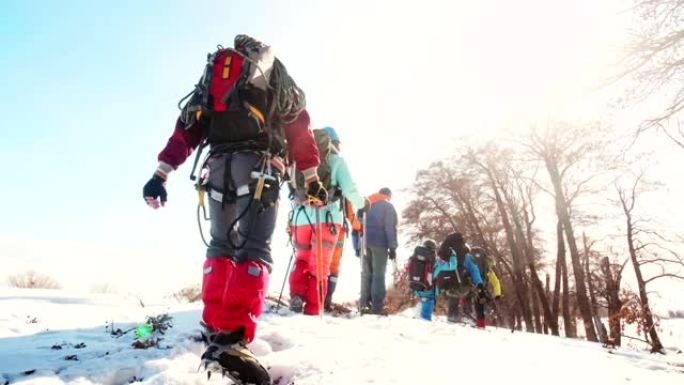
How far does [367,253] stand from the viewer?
8391 millimetres

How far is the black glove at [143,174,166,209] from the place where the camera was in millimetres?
2918

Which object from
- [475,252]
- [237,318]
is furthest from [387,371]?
[475,252]

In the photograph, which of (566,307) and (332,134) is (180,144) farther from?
(566,307)

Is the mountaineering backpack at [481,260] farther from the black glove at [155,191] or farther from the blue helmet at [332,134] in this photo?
the black glove at [155,191]

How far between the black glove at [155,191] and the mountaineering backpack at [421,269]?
671cm

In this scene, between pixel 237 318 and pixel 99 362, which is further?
pixel 99 362

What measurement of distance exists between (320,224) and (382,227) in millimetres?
2643

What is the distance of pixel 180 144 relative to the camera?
3.10 meters

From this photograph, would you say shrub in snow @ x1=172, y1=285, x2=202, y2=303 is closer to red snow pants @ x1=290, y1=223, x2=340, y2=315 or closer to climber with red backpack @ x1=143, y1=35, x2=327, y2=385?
red snow pants @ x1=290, y1=223, x2=340, y2=315

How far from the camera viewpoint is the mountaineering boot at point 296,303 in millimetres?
5301

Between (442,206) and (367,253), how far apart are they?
56.8ft

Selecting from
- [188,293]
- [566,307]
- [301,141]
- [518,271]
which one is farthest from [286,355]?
[518,271]

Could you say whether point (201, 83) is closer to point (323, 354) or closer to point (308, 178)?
point (308, 178)

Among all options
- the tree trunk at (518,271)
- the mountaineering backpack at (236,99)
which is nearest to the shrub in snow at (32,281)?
the mountaineering backpack at (236,99)
